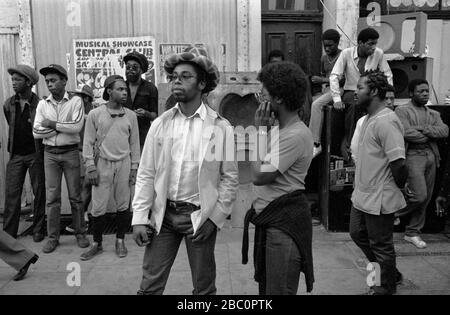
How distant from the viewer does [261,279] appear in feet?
9.87

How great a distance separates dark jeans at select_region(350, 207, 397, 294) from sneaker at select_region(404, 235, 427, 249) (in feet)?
5.50

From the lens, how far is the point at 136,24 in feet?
21.9

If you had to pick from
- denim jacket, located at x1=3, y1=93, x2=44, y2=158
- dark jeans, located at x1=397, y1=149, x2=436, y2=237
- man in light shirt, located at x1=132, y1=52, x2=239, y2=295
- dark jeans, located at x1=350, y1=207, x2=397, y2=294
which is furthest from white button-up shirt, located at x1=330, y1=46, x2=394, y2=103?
denim jacket, located at x1=3, y1=93, x2=44, y2=158

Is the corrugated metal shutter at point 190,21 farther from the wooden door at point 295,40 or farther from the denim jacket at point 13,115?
the denim jacket at point 13,115

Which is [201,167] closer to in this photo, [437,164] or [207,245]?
[207,245]

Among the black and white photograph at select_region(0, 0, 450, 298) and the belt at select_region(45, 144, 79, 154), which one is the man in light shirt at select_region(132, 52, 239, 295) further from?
the belt at select_region(45, 144, 79, 154)

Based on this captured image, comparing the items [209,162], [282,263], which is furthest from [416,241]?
[209,162]

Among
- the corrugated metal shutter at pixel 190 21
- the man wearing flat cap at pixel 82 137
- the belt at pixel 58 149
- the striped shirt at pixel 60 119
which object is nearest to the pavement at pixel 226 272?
the man wearing flat cap at pixel 82 137

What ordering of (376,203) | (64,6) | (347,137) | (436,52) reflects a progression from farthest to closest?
(436,52)
(64,6)
(347,137)
(376,203)

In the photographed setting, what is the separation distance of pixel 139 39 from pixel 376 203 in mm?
4395

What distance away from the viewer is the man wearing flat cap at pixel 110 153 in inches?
199

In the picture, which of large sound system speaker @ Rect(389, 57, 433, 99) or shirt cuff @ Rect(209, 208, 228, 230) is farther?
large sound system speaker @ Rect(389, 57, 433, 99)

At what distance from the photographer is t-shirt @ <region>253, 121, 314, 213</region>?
2.75 meters

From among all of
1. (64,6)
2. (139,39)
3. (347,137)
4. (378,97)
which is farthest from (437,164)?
(64,6)
